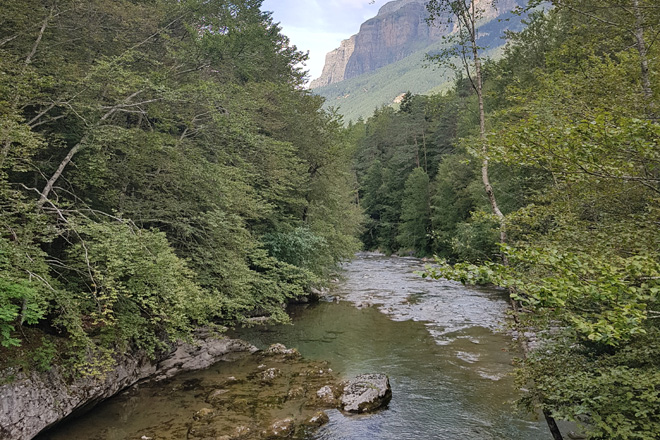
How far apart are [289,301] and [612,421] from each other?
54.4 feet

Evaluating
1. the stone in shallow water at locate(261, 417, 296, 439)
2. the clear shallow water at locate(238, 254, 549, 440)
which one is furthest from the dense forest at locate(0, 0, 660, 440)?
the stone in shallow water at locate(261, 417, 296, 439)

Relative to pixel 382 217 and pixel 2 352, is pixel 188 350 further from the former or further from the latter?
pixel 382 217

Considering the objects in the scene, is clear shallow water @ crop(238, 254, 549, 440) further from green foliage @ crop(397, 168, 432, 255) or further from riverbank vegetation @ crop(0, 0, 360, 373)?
green foliage @ crop(397, 168, 432, 255)

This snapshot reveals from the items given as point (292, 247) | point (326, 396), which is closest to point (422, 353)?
point (326, 396)

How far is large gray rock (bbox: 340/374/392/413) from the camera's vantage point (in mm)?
8852

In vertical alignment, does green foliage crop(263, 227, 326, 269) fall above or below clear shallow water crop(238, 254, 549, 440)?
above

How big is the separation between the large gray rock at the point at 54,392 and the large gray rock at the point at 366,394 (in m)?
5.11

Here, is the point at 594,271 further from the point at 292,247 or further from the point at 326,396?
the point at 292,247

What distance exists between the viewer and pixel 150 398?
9102 millimetres

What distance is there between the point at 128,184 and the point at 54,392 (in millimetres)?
6437

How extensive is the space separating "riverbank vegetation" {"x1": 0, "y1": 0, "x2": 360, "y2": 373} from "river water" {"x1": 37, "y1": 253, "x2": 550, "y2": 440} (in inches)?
56.8

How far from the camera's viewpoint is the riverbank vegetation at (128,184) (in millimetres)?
6926

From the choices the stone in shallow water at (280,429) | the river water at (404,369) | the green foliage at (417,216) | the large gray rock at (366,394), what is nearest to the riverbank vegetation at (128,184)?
the river water at (404,369)

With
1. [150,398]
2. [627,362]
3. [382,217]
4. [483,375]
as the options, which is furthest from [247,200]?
[382,217]
